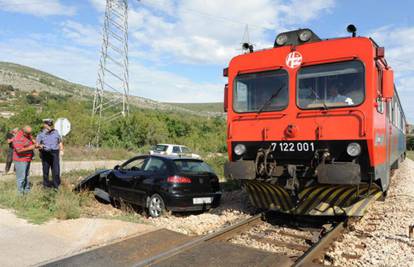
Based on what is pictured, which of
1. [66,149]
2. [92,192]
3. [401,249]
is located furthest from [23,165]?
[66,149]

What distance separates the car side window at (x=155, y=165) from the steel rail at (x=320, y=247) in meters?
4.01

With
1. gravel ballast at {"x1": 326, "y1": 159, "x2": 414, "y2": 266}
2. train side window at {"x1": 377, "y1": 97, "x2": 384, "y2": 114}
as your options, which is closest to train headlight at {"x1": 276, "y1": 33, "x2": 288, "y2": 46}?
train side window at {"x1": 377, "y1": 97, "x2": 384, "y2": 114}

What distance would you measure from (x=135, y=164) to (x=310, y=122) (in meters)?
5.08

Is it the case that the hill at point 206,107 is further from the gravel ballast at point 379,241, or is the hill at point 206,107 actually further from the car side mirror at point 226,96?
the car side mirror at point 226,96

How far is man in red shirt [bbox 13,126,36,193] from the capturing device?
9.48m

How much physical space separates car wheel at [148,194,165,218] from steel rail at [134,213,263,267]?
85.2 inches

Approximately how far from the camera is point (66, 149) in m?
29.9

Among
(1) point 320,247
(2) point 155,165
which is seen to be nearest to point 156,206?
(2) point 155,165

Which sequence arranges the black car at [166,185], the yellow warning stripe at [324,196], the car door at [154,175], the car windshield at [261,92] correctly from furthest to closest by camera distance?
the car door at [154,175]
the black car at [166,185]
the car windshield at [261,92]
the yellow warning stripe at [324,196]

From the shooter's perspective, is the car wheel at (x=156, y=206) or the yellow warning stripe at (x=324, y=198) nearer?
the yellow warning stripe at (x=324, y=198)

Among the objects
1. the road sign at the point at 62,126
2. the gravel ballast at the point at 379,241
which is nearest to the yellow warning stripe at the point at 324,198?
the gravel ballast at the point at 379,241

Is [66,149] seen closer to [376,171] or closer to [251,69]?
[251,69]

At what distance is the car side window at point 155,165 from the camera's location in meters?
9.27

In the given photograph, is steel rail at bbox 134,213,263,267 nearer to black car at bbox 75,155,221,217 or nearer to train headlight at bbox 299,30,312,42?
black car at bbox 75,155,221,217
